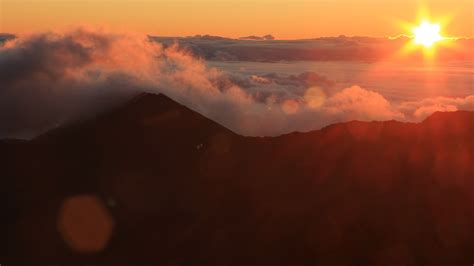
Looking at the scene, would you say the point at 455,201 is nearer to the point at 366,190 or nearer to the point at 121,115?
the point at 366,190

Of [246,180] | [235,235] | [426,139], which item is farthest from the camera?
[426,139]

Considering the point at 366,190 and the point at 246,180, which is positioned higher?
the point at 366,190

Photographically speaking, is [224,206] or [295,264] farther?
[224,206]

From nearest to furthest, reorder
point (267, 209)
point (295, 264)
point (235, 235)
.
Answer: point (295, 264)
point (235, 235)
point (267, 209)

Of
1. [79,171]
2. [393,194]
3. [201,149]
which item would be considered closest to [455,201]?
[393,194]

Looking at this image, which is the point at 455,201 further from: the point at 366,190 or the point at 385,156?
the point at 385,156

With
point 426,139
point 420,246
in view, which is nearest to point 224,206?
point 420,246

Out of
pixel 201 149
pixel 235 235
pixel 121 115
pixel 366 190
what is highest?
pixel 366 190
